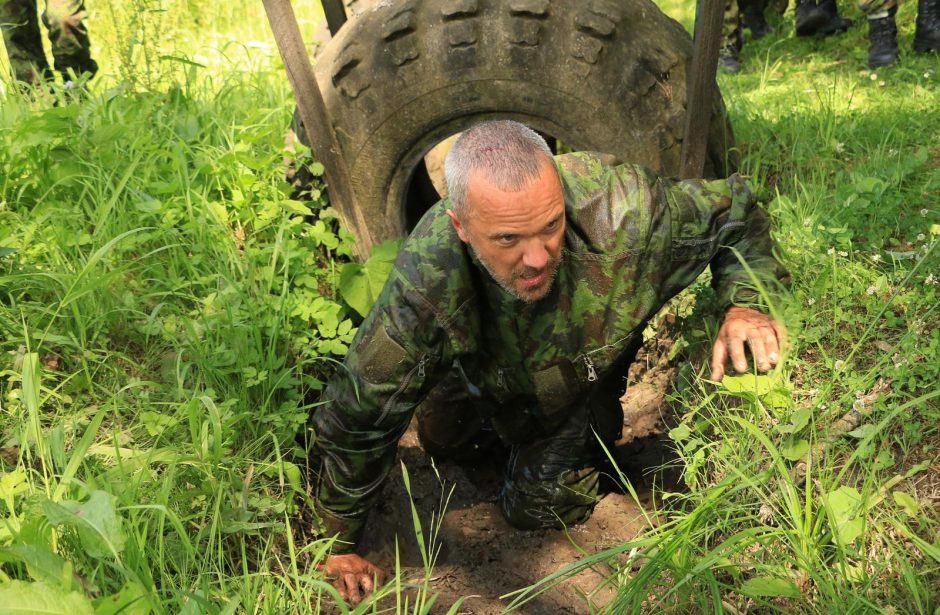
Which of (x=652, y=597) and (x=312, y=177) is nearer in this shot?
(x=652, y=597)

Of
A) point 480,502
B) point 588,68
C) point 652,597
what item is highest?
point 588,68

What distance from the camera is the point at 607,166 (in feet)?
8.55

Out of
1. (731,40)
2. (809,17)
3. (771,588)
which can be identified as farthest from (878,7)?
(771,588)

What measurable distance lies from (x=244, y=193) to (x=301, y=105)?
0.40 m

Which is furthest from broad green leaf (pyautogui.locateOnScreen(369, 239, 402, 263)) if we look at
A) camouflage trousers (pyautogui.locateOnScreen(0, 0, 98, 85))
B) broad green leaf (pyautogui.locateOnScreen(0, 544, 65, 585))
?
camouflage trousers (pyautogui.locateOnScreen(0, 0, 98, 85))

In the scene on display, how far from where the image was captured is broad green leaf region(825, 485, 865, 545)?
1.93 meters

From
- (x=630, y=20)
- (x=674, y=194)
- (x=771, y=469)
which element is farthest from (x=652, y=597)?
(x=630, y=20)

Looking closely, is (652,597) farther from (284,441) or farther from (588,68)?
(588,68)

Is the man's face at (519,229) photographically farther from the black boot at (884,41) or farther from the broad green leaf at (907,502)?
the black boot at (884,41)

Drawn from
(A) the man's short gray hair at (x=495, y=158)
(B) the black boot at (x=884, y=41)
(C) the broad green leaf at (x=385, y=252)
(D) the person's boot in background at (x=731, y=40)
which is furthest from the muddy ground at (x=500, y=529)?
(D) the person's boot in background at (x=731, y=40)

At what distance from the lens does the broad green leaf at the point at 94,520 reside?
6.07 feet

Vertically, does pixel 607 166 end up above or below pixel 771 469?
above

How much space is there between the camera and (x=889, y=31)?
17.2 feet

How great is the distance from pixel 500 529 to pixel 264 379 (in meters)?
1.04
